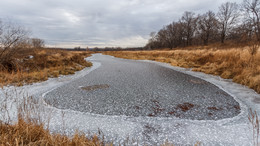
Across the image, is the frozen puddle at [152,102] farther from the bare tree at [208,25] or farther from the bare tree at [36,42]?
the bare tree at [208,25]

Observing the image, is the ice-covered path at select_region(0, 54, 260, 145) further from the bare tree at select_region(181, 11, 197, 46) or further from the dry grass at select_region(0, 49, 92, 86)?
the bare tree at select_region(181, 11, 197, 46)

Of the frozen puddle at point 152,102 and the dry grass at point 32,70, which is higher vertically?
the dry grass at point 32,70

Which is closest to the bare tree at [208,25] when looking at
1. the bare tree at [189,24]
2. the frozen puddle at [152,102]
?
the bare tree at [189,24]

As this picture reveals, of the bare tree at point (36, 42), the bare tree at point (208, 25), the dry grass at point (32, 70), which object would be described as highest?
the bare tree at point (208, 25)

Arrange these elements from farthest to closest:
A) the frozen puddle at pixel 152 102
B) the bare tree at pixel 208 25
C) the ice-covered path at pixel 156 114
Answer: the bare tree at pixel 208 25
the frozen puddle at pixel 152 102
the ice-covered path at pixel 156 114

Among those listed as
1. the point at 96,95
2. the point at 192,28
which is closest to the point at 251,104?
the point at 96,95

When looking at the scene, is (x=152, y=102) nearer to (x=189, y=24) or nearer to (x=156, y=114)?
(x=156, y=114)

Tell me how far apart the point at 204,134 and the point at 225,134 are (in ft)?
1.41

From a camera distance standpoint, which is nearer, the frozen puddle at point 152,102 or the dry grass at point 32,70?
the frozen puddle at point 152,102

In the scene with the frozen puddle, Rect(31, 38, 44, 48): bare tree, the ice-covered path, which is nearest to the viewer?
the ice-covered path

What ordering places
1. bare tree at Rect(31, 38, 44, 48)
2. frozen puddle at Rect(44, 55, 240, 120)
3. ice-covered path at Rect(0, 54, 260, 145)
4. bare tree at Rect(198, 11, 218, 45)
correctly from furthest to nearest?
bare tree at Rect(198, 11, 218, 45), bare tree at Rect(31, 38, 44, 48), frozen puddle at Rect(44, 55, 240, 120), ice-covered path at Rect(0, 54, 260, 145)

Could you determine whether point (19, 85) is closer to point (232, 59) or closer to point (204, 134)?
point (204, 134)

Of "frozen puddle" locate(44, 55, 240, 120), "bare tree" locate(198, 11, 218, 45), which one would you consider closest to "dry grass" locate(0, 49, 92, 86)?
"frozen puddle" locate(44, 55, 240, 120)

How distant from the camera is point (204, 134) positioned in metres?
2.58
